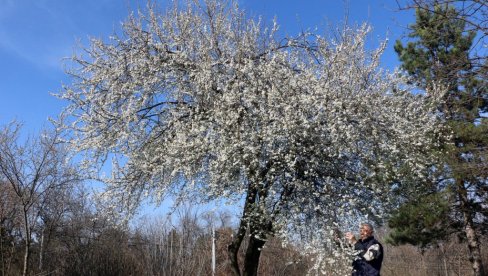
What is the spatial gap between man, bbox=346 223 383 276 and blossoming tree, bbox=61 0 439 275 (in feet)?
3.79

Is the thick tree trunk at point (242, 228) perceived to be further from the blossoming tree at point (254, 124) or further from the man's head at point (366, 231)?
the man's head at point (366, 231)

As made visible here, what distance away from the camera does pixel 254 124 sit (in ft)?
27.5

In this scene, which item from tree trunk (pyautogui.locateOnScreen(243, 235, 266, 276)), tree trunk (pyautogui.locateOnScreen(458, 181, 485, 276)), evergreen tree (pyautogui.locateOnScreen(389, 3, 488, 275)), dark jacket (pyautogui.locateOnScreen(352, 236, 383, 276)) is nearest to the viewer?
dark jacket (pyautogui.locateOnScreen(352, 236, 383, 276))

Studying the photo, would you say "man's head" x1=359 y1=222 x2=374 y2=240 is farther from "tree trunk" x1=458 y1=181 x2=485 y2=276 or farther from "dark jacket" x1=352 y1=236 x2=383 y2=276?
"tree trunk" x1=458 y1=181 x2=485 y2=276

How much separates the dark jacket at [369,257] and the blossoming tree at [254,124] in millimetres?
1128

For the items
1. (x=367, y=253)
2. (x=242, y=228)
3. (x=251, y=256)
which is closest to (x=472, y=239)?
(x=251, y=256)

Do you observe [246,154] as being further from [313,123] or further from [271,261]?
[271,261]

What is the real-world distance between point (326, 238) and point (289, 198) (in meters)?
0.93

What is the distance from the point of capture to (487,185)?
1464cm

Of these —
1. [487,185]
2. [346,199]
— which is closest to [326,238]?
[346,199]

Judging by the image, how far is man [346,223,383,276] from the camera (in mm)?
6676

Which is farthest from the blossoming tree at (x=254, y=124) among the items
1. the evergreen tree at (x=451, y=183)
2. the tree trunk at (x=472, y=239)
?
the tree trunk at (x=472, y=239)

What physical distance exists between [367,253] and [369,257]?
63 mm

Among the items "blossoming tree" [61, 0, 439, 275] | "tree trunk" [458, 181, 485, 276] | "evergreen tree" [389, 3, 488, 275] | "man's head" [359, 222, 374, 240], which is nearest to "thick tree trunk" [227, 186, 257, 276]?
"blossoming tree" [61, 0, 439, 275]
